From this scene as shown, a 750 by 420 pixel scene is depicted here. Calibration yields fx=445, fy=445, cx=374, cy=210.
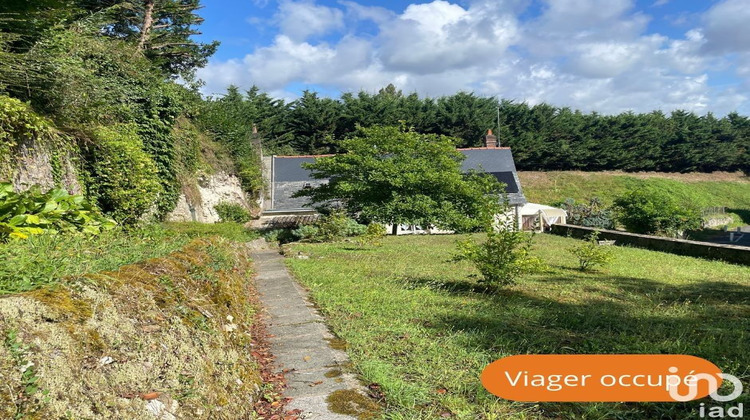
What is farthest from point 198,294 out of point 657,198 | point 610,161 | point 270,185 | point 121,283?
point 610,161

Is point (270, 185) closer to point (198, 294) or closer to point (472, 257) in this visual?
point (472, 257)

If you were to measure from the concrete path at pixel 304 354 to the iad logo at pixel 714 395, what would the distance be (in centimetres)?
216

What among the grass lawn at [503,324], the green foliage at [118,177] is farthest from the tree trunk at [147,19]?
the grass lawn at [503,324]

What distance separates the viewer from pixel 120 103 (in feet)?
39.0

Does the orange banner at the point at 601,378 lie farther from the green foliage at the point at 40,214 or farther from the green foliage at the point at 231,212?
the green foliage at the point at 231,212

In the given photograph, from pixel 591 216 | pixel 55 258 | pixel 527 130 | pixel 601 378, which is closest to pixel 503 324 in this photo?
pixel 601 378

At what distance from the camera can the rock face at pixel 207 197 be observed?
16.0 metres

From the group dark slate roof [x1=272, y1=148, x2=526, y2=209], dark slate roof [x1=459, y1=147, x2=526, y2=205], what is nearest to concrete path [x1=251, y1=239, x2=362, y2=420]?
dark slate roof [x1=272, y1=148, x2=526, y2=209]

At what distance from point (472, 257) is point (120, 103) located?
10.4 metres

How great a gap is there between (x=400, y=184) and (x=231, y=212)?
29.7ft

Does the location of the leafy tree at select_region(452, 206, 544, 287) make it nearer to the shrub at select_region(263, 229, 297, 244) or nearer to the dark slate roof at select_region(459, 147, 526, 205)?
the shrub at select_region(263, 229, 297, 244)

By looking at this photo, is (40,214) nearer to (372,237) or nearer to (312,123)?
(372,237)

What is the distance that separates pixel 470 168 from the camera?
2995 cm

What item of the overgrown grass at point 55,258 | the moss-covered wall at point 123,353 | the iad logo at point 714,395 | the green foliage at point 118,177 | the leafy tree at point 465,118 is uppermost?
the leafy tree at point 465,118
